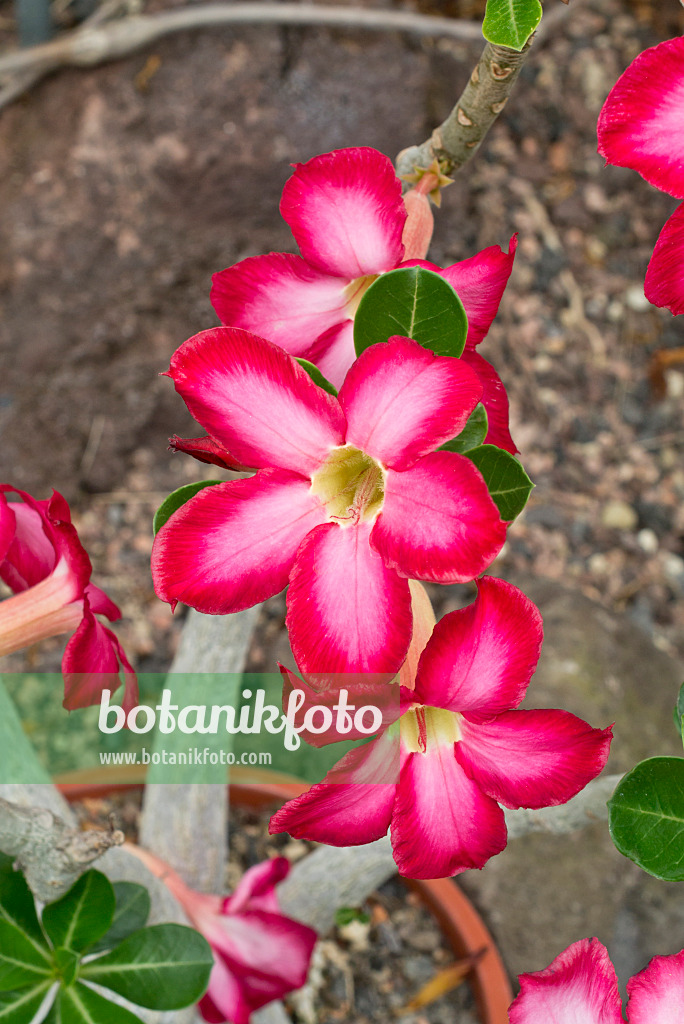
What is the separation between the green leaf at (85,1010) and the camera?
719 millimetres

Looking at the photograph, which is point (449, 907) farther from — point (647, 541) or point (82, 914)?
point (647, 541)

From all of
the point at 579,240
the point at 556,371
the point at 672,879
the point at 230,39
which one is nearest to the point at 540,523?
the point at 556,371

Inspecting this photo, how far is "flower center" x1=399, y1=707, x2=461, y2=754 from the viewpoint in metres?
0.60

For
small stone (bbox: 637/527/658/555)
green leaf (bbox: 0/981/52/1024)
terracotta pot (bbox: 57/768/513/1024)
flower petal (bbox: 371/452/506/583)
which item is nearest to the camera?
flower petal (bbox: 371/452/506/583)

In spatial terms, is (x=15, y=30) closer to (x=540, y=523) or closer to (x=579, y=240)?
(x=579, y=240)

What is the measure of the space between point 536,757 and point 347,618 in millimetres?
171

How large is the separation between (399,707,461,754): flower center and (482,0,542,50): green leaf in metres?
0.41

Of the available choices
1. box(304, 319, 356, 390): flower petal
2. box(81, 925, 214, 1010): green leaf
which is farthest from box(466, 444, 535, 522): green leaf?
box(81, 925, 214, 1010): green leaf

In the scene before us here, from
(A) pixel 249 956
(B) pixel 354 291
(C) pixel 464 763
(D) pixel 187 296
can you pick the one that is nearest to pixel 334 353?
(B) pixel 354 291

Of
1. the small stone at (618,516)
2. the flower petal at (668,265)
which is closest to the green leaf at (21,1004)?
the flower petal at (668,265)

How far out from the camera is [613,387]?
212cm

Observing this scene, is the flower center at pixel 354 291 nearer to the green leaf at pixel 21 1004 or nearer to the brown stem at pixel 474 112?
the brown stem at pixel 474 112

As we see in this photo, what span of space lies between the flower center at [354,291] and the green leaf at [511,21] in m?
0.17

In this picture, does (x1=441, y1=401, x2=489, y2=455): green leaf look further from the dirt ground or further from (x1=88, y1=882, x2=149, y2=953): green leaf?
the dirt ground
